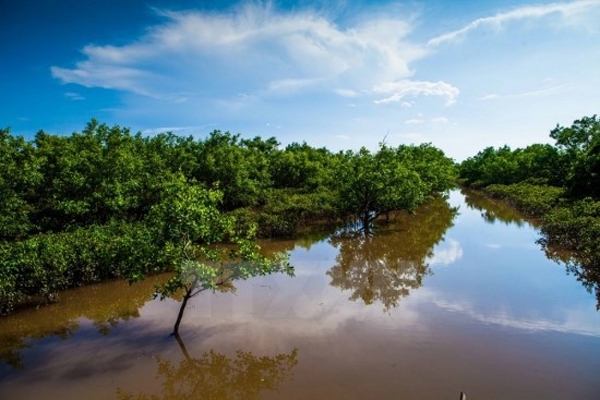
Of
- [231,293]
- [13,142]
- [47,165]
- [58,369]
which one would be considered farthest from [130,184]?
[58,369]

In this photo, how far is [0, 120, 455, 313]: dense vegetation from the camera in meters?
11.9

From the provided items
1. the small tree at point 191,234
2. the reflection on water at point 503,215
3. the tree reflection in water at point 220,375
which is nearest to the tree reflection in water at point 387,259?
the reflection on water at point 503,215

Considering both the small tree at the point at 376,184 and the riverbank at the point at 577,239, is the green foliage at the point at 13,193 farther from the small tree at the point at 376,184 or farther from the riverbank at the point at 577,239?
the riverbank at the point at 577,239

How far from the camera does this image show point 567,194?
35.2 metres

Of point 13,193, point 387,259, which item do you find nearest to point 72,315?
point 13,193

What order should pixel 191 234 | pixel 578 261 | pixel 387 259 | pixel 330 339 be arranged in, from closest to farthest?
pixel 191 234 → pixel 330 339 → pixel 578 261 → pixel 387 259

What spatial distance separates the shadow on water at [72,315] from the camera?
13.5 metres

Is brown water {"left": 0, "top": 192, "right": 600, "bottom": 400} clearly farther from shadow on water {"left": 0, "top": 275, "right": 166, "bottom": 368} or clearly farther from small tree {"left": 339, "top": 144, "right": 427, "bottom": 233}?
small tree {"left": 339, "top": 144, "right": 427, "bottom": 233}

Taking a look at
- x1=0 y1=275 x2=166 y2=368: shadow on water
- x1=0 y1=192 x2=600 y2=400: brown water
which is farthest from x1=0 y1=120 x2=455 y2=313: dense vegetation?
x1=0 y1=192 x2=600 y2=400: brown water

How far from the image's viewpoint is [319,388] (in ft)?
33.6

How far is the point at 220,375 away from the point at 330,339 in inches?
150

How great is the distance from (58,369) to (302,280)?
11.0 m

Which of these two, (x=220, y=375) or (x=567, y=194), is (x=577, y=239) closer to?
(x=567, y=194)

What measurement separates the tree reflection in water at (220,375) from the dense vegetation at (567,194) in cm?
1413
